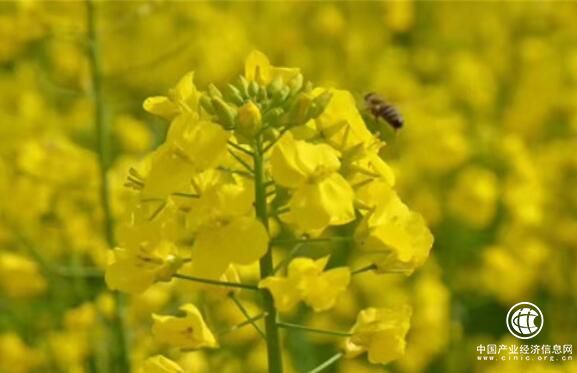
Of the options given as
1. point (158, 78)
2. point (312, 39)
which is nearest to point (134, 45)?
point (158, 78)

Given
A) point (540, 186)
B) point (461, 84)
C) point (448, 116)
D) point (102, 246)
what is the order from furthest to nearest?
point (461, 84) → point (448, 116) → point (540, 186) → point (102, 246)

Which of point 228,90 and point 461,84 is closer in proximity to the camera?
point 228,90

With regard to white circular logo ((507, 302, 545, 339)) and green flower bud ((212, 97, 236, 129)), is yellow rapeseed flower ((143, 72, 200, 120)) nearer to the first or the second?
green flower bud ((212, 97, 236, 129))

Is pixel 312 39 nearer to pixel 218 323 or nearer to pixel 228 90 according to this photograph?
pixel 218 323

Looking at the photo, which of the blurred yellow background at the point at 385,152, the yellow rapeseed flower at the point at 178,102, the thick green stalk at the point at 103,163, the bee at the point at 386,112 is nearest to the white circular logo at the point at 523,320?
the blurred yellow background at the point at 385,152

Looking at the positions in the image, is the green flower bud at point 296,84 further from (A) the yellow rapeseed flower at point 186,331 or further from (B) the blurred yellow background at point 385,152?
(B) the blurred yellow background at point 385,152

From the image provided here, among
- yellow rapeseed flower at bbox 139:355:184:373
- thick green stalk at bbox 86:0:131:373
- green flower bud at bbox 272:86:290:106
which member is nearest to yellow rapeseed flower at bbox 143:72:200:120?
green flower bud at bbox 272:86:290:106

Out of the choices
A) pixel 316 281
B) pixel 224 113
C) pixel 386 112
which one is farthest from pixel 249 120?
pixel 386 112
